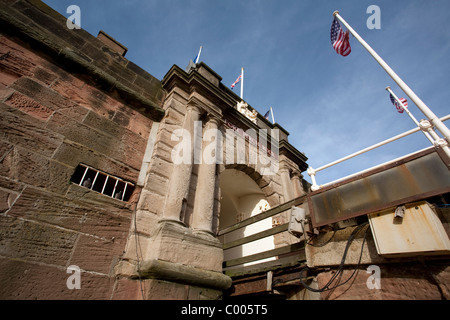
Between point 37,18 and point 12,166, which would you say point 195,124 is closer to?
point 12,166

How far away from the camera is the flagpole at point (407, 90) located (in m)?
3.96

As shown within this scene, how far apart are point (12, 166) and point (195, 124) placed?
3.02 metres

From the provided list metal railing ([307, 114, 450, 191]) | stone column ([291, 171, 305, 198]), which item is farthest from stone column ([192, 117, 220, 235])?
stone column ([291, 171, 305, 198])

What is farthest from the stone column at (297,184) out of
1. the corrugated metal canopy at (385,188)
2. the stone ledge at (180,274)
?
the stone ledge at (180,274)

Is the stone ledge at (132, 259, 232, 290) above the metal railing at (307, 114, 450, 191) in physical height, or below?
below

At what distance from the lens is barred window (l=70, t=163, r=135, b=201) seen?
127 inches

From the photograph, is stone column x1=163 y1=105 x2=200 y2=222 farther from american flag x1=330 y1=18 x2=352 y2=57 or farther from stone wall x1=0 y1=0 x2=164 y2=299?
american flag x1=330 y1=18 x2=352 y2=57

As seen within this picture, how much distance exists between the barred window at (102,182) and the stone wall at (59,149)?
0.28 feet

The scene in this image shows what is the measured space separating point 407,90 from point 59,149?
6670 mm

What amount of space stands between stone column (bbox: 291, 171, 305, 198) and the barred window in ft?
17.1

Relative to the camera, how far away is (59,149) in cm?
316

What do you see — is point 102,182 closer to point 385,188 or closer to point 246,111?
point 385,188

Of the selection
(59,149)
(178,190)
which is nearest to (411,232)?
(178,190)

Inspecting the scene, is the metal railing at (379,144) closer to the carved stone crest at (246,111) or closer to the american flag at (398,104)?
the carved stone crest at (246,111)
